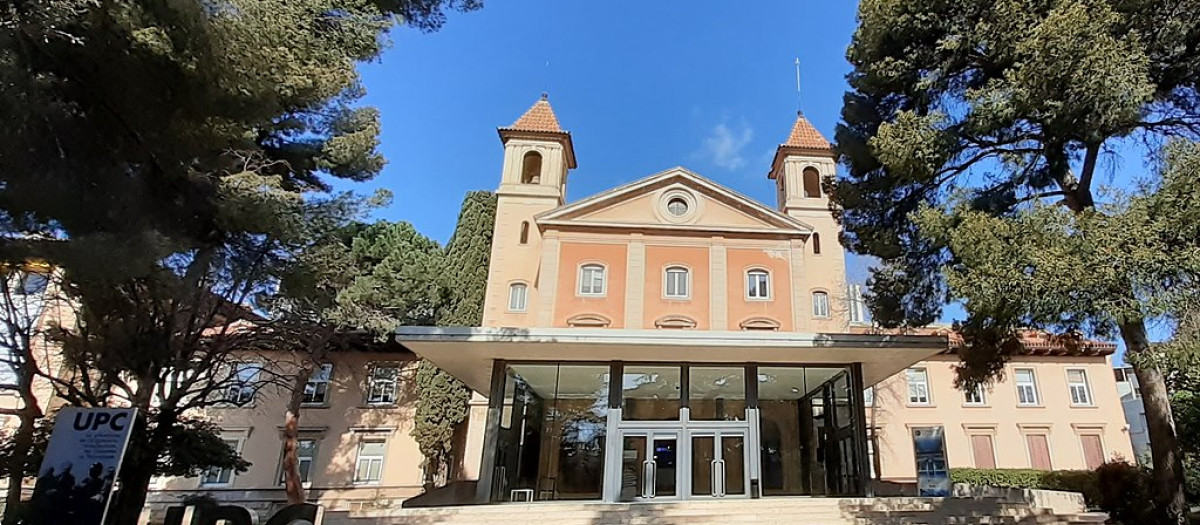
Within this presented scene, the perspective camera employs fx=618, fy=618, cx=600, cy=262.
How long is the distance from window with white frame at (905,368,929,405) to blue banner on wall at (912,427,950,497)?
0.97 meters

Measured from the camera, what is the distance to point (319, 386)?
20.0 m

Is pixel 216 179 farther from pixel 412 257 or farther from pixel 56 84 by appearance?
pixel 412 257

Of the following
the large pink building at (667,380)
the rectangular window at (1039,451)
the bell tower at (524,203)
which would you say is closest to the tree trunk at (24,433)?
the large pink building at (667,380)

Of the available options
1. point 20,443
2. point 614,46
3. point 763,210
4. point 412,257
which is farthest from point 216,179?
point 763,210

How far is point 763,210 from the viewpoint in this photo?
22.2m

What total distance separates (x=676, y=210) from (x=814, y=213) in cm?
626

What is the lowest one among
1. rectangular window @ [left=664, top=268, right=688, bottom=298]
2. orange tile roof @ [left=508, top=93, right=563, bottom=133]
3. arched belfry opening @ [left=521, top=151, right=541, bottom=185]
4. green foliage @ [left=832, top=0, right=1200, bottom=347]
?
green foliage @ [left=832, top=0, right=1200, bottom=347]

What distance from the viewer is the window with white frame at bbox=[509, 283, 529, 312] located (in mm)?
22188

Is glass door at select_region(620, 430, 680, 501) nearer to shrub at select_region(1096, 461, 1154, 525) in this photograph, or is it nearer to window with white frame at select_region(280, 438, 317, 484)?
shrub at select_region(1096, 461, 1154, 525)

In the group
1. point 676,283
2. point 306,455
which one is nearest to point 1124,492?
point 676,283

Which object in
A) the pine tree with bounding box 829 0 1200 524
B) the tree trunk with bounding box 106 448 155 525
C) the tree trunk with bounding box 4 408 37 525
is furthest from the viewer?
the tree trunk with bounding box 4 408 37 525

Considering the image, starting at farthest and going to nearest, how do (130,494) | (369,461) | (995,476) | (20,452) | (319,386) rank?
(319,386) → (995,476) → (369,461) → (20,452) → (130,494)

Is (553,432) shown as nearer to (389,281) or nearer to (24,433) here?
(389,281)

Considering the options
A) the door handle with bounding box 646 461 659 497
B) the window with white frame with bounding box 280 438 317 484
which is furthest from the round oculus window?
the window with white frame with bounding box 280 438 317 484
